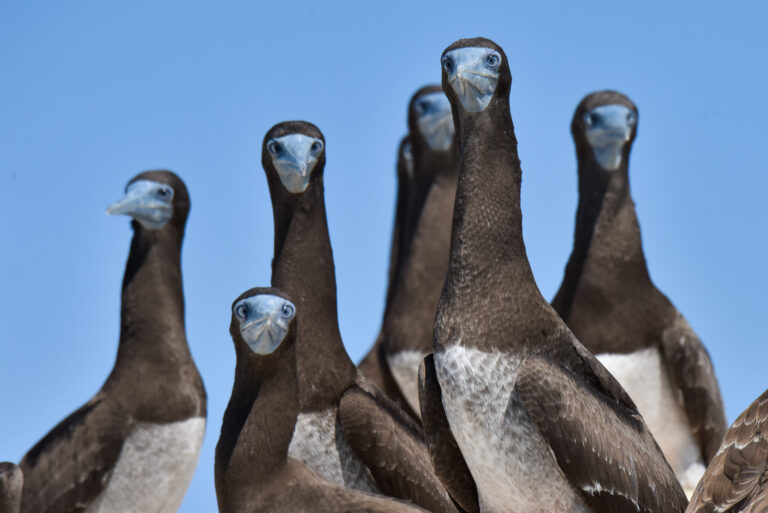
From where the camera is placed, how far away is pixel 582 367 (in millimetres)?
7715

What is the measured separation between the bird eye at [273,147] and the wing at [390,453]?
5.91 ft

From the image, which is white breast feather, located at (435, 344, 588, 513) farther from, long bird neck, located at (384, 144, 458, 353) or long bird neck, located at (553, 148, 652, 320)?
long bird neck, located at (384, 144, 458, 353)

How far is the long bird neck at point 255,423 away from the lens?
781 centimetres

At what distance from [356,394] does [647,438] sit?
6.30ft

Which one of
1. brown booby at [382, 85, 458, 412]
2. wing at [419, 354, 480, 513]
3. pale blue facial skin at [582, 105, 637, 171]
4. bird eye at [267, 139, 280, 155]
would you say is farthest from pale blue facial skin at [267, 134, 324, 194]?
brown booby at [382, 85, 458, 412]

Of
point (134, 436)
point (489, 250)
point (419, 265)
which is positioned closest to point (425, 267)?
point (419, 265)

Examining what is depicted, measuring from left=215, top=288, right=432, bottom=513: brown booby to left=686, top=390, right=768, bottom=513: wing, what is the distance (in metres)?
2.08

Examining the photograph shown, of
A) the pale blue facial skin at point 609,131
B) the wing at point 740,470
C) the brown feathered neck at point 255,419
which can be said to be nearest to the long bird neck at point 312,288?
the brown feathered neck at point 255,419

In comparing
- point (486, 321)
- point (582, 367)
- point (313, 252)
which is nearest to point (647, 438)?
point (582, 367)

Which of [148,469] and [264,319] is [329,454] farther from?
[148,469]

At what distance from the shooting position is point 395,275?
45.9ft

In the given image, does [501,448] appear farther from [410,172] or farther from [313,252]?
[410,172]

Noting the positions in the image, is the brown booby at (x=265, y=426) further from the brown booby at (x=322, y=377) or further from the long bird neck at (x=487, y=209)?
the long bird neck at (x=487, y=209)

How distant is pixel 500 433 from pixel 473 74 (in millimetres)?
2000
